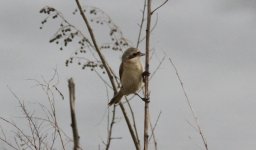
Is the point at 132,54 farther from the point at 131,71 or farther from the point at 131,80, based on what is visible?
the point at 131,80

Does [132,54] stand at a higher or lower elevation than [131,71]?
higher

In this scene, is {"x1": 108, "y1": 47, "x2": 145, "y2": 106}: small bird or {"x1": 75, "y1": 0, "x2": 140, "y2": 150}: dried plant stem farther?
{"x1": 108, "y1": 47, "x2": 145, "y2": 106}: small bird

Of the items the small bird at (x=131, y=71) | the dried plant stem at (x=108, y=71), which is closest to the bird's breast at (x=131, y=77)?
the small bird at (x=131, y=71)

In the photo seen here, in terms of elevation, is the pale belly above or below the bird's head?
below

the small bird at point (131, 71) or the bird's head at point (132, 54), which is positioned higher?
the bird's head at point (132, 54)

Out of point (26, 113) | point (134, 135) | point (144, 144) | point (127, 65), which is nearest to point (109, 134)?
point (134, 135)

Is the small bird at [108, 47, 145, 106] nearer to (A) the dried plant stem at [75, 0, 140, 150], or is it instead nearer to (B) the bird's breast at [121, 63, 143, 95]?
(B) the bird's breast at [121, 63, 143, 95]

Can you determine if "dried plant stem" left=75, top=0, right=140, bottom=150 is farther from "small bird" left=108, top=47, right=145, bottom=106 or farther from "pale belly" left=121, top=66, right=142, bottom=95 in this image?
"pale belly" left=121, top=66, right=142, bottom=95

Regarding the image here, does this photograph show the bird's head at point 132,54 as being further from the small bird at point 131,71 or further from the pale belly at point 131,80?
the pale belly at point 131,80

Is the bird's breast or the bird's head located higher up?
the bird's head

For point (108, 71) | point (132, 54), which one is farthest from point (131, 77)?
point (108, 71)

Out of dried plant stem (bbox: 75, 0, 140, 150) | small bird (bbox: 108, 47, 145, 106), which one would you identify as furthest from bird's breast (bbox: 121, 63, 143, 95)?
dried plant stem (bbox: 75, 0, 140, 150)

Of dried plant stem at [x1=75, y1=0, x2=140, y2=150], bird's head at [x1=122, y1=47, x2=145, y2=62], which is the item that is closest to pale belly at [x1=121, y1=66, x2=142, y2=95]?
bird's head at [x1=122, y1=47, x2=145, y2=62]

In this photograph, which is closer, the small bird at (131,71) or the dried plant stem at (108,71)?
the dried plant stem at (108,71)
